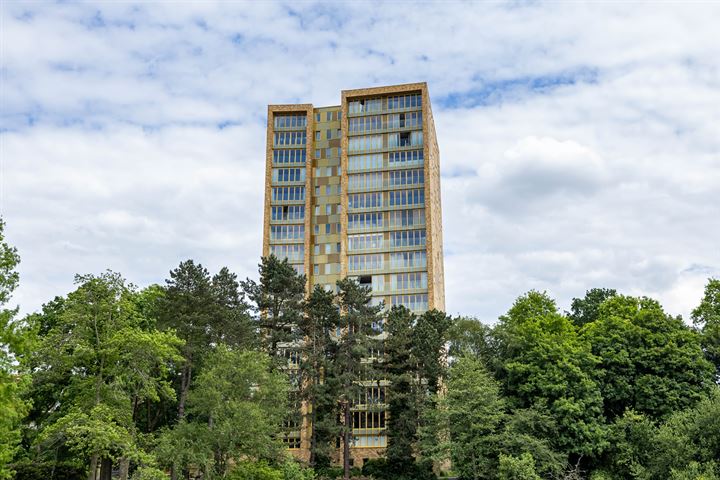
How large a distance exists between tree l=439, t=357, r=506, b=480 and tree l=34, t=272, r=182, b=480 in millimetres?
22342

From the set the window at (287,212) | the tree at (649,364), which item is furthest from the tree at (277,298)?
the window at (287,212)

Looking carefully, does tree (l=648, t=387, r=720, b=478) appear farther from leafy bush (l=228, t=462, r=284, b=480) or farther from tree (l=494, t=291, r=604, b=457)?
leafy bush (l=228, t=462, r=284, b=480)

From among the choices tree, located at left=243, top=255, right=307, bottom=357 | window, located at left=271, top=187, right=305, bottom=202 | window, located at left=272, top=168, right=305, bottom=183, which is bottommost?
tree, located at left=243, top=255, right=307, bottom=357

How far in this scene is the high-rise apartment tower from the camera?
9344 centimetres

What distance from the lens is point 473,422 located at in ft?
165

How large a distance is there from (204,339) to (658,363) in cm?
3696

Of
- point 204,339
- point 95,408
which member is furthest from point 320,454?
point 95,408

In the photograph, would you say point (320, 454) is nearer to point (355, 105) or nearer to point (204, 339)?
point (204, 339)

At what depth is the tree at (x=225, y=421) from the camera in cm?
4456

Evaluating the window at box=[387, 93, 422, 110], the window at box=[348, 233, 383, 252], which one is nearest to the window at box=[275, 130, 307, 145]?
the window at box=[387, 93, 422, 110]

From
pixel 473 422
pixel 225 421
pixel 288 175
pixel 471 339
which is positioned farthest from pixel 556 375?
pixel 288 175

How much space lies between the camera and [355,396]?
206 feet

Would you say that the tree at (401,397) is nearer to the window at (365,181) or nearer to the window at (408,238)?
the window at (408,238)

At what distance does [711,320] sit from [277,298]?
39.7 metres
